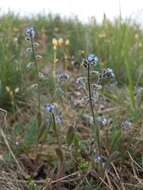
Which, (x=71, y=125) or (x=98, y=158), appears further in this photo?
(x=71, y=125)

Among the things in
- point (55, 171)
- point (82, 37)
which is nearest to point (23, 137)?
point (55, 171)

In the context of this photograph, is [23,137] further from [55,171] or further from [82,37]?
[82,37]

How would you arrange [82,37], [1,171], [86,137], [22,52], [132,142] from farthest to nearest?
[82,37], [22,52], [86,137], [132,142], [1,171]

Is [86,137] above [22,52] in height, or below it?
below

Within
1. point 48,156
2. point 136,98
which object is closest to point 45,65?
point 136,98

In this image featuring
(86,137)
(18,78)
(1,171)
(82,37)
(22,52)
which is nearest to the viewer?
(1,171)

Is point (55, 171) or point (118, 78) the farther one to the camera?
point (118, 78)

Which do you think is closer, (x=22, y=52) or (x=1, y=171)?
(x=1, y=171)

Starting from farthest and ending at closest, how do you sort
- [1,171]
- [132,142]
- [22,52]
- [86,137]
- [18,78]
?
[22,52]
[18,78]
[86,137]
[132,142]
[1,171]

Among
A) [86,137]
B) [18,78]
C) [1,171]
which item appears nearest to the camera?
[1,171]

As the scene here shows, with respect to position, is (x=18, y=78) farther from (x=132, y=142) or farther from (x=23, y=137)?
(x=132, y=142)
